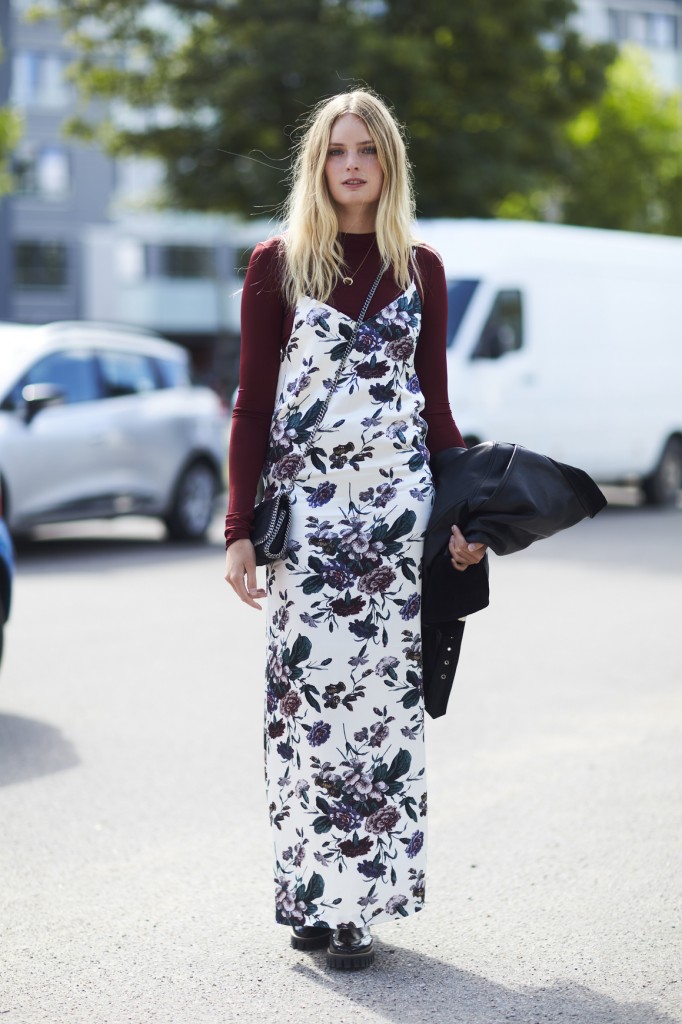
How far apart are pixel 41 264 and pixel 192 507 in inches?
1481

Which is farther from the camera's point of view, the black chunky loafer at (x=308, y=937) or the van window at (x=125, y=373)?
the van window at (x=125, y=373)

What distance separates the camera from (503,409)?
13.3 meters

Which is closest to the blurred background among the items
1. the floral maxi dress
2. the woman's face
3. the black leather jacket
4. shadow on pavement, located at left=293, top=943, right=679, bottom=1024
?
shadow on pavement, located at left=293, top=943, right=679, bottom=1024

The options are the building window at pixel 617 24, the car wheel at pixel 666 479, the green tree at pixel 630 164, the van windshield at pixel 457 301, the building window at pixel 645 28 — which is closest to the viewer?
the van windshield at pixel 457 301

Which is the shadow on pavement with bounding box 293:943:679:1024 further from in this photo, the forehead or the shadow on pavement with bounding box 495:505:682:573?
the shadow on pavement with bounding box 495:505:682:573

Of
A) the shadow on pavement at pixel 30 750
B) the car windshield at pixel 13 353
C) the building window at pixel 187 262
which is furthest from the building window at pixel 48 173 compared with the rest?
the shadow on pavement at pixel 30 750

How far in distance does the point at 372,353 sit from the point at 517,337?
10337 mm

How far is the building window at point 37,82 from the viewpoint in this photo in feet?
159

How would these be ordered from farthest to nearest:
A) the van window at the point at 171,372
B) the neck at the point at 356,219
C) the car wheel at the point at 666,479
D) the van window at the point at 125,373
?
the car wheel at the point at 666,479 → the van window at the point at 171,372 → the van window at the point at 125,373 → the neck at the point at 356,219

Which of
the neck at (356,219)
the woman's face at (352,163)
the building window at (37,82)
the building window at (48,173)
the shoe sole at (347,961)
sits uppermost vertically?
the building window at (37,82)

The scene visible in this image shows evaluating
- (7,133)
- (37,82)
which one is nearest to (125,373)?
(7,133)

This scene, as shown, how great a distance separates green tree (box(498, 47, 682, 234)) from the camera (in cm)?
3469

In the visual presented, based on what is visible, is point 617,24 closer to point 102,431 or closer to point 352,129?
point 102,431

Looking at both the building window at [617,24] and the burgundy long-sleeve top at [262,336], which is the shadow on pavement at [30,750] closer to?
the burgundy long-sleeve top at [262,336]
